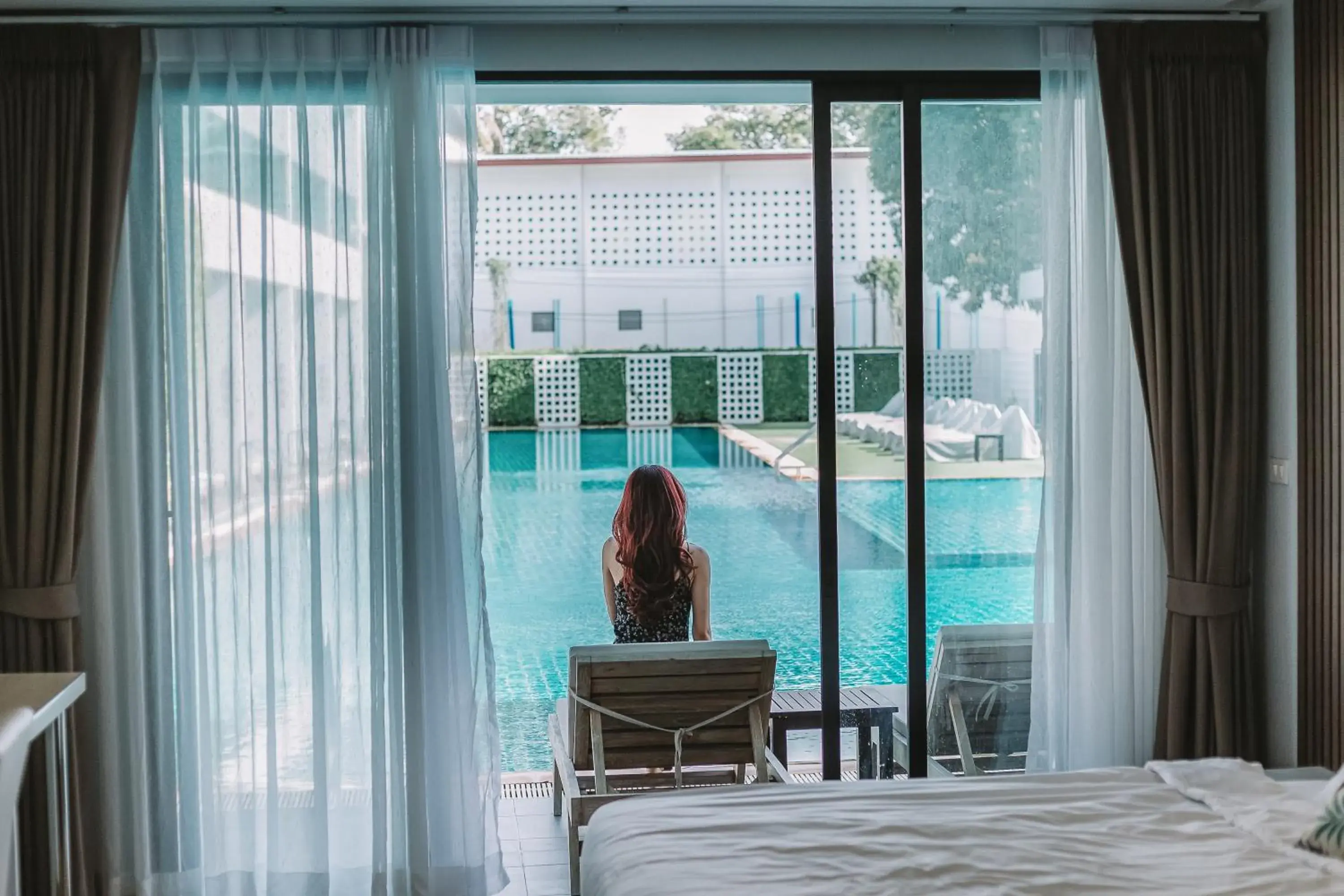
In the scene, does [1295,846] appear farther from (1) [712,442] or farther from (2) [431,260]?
(1) [712,442]

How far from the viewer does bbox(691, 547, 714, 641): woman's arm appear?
13.8ft

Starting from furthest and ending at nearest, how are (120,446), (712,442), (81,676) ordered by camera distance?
(712,442), (120,446), (81,676)

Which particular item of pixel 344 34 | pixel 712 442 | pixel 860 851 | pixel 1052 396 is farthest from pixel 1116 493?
pixel 712 442

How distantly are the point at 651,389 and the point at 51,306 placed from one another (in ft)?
44.7

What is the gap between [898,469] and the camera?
4.07 m

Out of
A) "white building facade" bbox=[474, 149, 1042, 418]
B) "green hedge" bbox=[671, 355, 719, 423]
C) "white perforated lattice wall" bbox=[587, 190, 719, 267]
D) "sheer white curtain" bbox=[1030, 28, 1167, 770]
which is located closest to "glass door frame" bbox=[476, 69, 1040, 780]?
"sheer white curtain" bbox=[1030, 28, 1167, 770]

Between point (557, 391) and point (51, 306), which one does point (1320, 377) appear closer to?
point (51, 306)

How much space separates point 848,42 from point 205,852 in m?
3.12

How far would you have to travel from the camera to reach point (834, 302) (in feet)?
13.1

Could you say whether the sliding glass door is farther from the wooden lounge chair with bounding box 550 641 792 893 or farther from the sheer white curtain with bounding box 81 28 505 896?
the sheer white curtain with bounding box 81 28 505 896

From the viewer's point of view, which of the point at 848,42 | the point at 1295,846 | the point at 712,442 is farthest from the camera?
the point at 712,442

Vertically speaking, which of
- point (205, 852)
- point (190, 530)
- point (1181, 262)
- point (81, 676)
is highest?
point (1181, 262)

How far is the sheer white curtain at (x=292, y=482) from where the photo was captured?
12.0ft

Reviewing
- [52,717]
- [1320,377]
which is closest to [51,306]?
[52,717]
